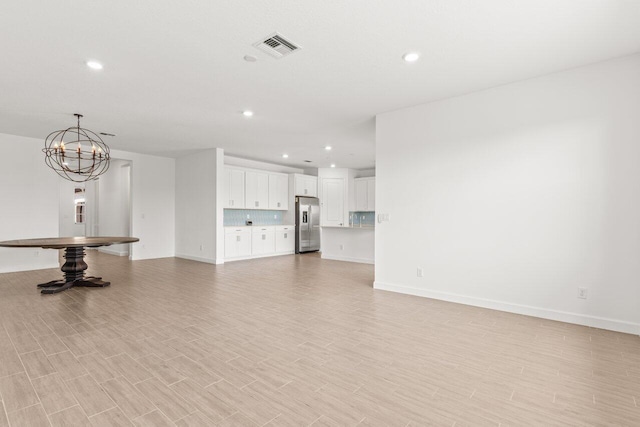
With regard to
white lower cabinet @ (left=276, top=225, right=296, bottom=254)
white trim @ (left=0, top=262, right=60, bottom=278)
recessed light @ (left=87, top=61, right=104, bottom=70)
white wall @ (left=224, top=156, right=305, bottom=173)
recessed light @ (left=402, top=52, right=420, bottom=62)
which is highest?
recessed light @ (left=87, top=61, right=104, bottom=70)

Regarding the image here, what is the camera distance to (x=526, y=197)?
360cm

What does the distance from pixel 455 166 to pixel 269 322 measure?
3081mm

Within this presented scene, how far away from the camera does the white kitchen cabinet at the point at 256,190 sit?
8.47 m

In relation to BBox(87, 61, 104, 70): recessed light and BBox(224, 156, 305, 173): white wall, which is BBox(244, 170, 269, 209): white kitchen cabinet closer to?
BBox(224, 156, 305, 173): white wall

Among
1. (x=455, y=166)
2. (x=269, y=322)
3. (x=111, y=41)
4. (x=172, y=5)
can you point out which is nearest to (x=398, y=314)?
(x=269, y=322)

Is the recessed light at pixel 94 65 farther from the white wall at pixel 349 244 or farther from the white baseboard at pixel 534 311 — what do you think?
the white wall at pixel 349 244

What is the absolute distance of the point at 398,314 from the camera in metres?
3.62

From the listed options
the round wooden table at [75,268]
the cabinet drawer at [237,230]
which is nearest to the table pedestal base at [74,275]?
the round wooden table at [75,268]

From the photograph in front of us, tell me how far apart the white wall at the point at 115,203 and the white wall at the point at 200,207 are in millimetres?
1538

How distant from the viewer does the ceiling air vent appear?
2727 mm

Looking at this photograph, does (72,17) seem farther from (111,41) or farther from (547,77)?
(547,77)

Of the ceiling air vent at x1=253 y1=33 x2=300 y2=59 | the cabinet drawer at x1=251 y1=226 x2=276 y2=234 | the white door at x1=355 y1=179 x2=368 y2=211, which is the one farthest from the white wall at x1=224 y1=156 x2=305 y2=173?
the ceiling air vent at x1=253 y1=33 x2=300 y2=59

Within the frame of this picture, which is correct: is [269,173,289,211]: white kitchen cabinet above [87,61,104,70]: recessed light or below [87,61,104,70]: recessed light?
below

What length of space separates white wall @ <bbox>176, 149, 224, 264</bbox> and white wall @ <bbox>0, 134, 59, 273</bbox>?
262cm
